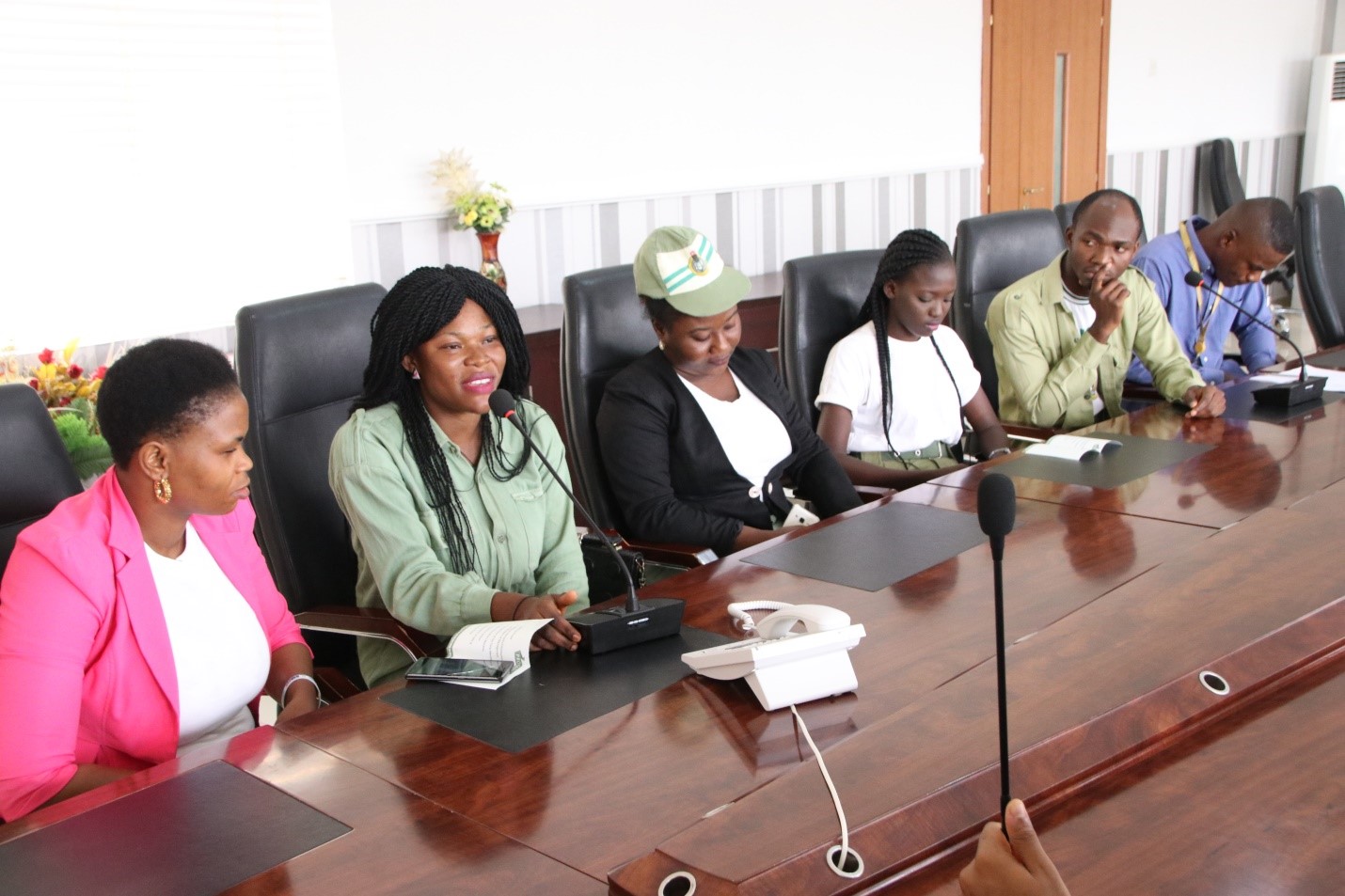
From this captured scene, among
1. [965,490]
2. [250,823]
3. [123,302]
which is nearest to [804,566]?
[965,490]

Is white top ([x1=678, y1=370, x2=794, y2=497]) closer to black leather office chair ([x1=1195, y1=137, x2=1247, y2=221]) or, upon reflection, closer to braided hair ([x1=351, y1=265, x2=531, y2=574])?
braided hair ([x1=351, y1=265, x2=531, y2=574])

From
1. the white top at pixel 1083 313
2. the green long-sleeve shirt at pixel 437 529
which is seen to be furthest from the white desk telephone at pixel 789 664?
the white top at pixel 1083 313

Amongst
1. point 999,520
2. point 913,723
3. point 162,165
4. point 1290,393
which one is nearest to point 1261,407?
point 1290,393

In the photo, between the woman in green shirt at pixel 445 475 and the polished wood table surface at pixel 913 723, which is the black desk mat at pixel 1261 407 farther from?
the woman in green shirt at pixel 445 475

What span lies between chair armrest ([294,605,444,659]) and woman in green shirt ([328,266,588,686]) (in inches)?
1.0

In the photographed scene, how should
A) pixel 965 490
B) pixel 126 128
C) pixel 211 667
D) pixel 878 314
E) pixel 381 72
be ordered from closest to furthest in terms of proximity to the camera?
pixel 211 667 < pixel 965 490 < pixel 878 314 < pixel 126 128 < pixel 381 72

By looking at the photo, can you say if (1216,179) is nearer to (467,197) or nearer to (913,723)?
(467,197)

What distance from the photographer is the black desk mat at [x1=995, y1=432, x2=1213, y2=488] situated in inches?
87.7

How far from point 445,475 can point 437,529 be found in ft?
0.29

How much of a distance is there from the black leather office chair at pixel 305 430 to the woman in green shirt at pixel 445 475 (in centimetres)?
11

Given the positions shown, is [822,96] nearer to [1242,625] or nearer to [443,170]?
[443,170]

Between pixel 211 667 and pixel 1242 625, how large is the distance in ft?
4.14

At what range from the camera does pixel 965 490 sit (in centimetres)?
221

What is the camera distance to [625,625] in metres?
1.55
